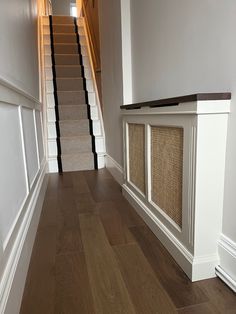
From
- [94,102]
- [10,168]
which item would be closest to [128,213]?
[10,168]

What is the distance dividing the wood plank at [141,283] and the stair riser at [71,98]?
9.38 feet

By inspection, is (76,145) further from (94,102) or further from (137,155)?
(137,155)

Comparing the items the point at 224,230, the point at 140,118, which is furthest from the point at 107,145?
the point at 224,230

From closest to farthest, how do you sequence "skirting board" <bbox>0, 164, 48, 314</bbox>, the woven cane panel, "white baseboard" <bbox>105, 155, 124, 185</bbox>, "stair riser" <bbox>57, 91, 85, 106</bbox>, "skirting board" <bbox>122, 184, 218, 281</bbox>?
"skirting board" <bbox>0, 164, 48, 314</bbox>
"skirting board" <bbox>122, 184, 218, 281</bbox>
the woven cane panel
"white baseboard" <bbox>105, 155, 124, 185</bbox>
"stair riser" <bbox>57, 91, 85, 106</bbox>

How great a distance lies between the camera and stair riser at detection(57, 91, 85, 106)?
3.81 metres

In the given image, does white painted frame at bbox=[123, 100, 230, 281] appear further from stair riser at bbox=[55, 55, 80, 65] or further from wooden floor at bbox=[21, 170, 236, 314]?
stair riser at bbox=[55, 55, 80, 65]

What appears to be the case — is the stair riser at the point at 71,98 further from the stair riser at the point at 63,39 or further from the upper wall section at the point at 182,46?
the upper wall section at the point at 182,46

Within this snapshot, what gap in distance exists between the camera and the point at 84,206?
201 cm

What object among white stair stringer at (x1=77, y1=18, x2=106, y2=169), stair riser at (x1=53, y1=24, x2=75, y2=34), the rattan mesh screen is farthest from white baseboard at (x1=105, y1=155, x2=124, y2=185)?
stair riser at (x1=53, y1=24, x2=75, y2=34)

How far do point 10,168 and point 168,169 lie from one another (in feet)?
2.47

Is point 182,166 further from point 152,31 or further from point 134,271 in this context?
point 152,31

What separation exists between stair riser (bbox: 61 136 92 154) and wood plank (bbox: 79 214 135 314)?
1.82 metres

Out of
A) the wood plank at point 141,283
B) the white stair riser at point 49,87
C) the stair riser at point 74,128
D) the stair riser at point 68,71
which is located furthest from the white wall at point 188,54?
the stair riser at point 68,71

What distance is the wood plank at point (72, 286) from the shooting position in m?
0.98
